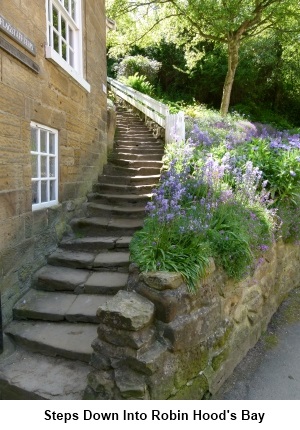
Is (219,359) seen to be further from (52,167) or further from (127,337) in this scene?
(52,167)

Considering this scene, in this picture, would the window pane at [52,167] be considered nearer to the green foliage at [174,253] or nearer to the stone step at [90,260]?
the stone step at [90,260]

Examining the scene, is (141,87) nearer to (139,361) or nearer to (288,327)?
(288,327)

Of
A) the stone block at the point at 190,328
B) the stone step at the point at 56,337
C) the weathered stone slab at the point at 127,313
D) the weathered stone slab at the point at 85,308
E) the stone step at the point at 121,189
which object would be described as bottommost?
the stone step at the point at 56,337

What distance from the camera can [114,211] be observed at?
5.85 metres

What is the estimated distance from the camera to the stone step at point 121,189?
6562 mm

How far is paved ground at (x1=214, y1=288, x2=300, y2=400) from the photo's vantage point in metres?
3.61

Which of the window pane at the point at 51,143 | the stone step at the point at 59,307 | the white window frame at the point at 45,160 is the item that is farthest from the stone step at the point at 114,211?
→ the stone step at the point at 59,307

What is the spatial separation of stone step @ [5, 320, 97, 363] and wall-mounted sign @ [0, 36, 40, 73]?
294cm

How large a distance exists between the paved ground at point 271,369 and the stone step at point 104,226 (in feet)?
7.99

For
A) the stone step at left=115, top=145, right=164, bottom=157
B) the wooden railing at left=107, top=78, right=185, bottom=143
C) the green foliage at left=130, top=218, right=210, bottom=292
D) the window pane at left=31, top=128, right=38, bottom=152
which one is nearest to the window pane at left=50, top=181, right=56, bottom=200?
the window pane at left=31, top=128, right=38, bottom=152

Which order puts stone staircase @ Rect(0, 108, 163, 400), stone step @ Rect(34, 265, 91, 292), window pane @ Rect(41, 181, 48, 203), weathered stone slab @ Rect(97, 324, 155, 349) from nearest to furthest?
weathered stone slab @ Rect(97, 324, 155, 349) < stone staircase @ Rect(0, 108, 163, 400) < stone step @ Rect(34, 265, 91, 292) < window pane @ Rect(41, 181, 48, 203)

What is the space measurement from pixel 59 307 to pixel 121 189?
310 centimetres

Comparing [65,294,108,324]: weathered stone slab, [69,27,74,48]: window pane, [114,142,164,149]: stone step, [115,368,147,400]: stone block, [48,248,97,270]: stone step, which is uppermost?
[69,27,74,48]: window pane

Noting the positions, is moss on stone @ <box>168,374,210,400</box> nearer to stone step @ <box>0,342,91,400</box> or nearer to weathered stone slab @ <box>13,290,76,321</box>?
stone step @ <box>0,342,91,400</box>
